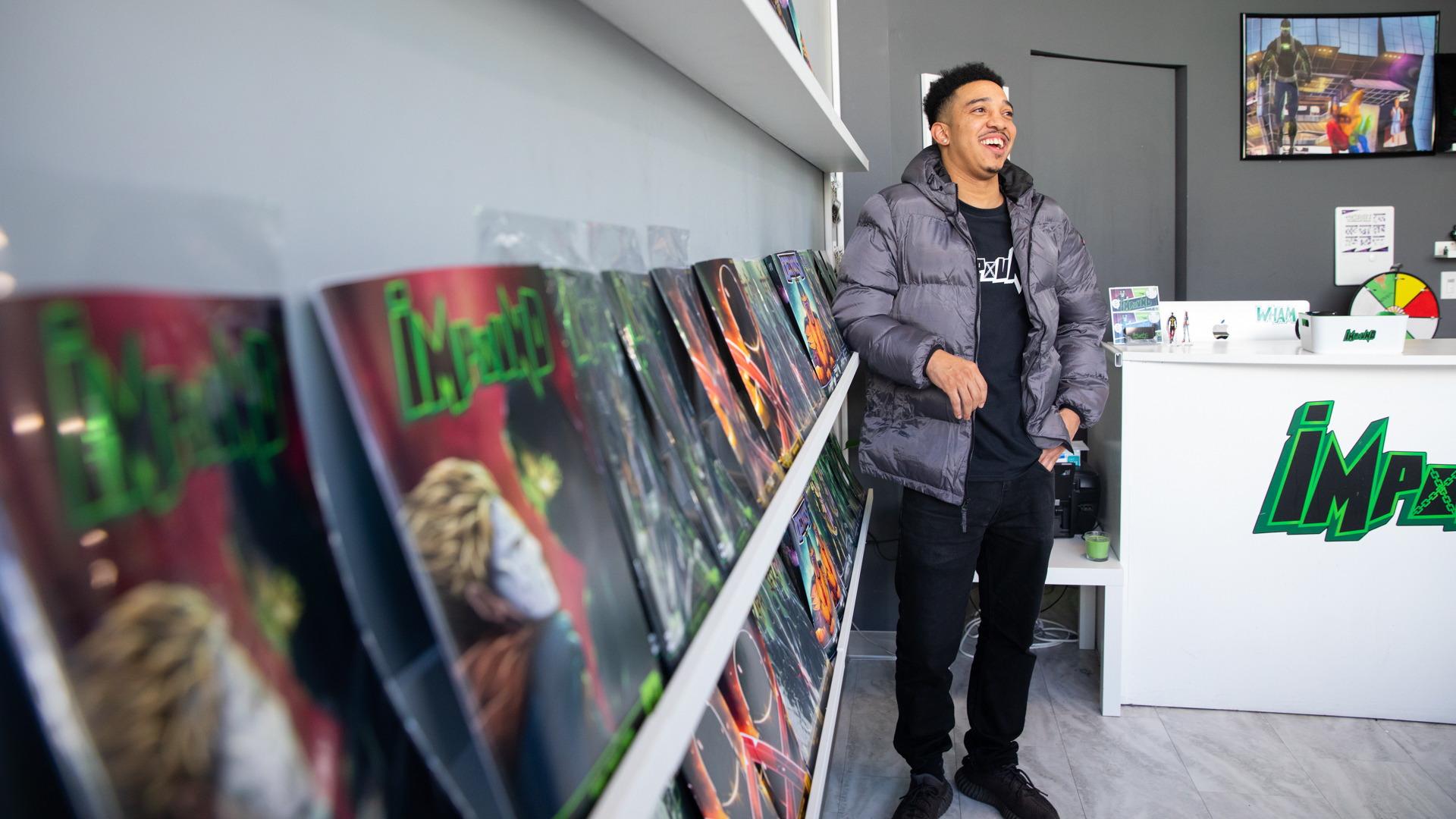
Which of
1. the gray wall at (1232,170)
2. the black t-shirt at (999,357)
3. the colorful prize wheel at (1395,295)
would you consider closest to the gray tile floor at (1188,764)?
the black t-shirt at (999,357)

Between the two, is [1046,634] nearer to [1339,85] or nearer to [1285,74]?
[1285,74]

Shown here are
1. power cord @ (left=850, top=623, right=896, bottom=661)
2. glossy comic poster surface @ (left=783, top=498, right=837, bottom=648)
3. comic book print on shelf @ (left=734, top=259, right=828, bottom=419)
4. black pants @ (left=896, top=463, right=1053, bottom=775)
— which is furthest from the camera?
power cord @ (left=850, top=623, right=896, bottom=661)

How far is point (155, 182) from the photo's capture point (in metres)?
0.40

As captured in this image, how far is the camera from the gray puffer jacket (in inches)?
73.7

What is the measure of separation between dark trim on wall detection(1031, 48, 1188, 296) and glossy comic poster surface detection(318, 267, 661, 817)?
4.91 m

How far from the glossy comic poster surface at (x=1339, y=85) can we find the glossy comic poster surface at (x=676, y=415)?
512cm

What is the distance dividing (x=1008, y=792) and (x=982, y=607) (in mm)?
456

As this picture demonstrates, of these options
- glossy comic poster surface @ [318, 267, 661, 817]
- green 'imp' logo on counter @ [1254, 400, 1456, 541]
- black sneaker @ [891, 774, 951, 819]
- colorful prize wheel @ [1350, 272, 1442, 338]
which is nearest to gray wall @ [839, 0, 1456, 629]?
colorful prize wheel @ [1350, 272, 1442, 338]

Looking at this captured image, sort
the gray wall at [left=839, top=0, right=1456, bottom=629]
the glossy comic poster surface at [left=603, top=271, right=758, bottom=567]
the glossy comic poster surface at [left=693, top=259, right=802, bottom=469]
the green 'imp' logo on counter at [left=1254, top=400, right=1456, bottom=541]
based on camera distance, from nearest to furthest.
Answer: the glossy comic poster surface at [left=603, top=271, right=758, bottom=567] → the glossy comic poster surface at [left=693, top=259, right=802, bottom=469] → the green 'imp' logo on counter at [left=1254, top=400, right=1456, bottom=541] → the gray wall at [left=839, top=0, right=1456, bottom=629]

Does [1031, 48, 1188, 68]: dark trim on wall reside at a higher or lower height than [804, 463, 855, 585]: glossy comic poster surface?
higher

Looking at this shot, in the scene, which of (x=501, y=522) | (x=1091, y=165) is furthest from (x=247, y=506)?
(x=1091, y=165)

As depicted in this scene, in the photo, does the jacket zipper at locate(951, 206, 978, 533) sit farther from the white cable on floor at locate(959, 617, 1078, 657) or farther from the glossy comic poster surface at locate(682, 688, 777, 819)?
the white cable on floor at locate(959, 617, 1078, 657)

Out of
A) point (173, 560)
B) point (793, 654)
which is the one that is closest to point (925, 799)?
point (793, 654)

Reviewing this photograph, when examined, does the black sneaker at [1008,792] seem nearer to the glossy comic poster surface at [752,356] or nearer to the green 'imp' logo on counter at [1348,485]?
the green 'imp' logo on counter at [1348,485]
